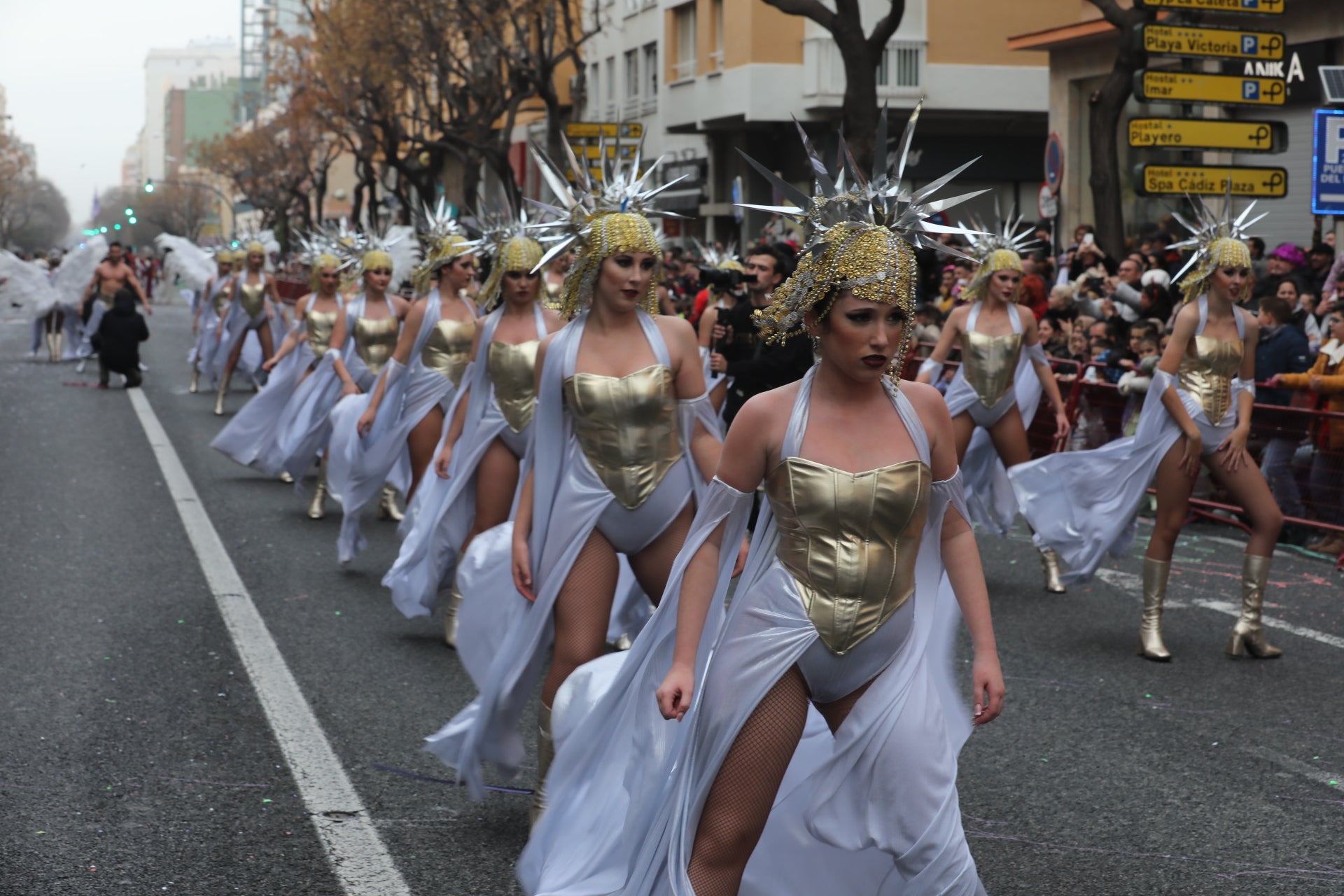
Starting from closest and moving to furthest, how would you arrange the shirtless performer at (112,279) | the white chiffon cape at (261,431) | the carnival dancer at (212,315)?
the white chiffon cape at (261,431) → the carnival dancer at (212,315) → the shirtless performer at (112,279)

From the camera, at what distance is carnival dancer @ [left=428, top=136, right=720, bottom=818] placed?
5102 millimetres

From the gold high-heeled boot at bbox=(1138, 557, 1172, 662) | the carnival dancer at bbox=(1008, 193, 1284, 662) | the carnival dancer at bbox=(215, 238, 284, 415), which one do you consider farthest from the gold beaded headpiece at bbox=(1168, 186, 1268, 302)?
the carnival dancer at bbox=(215, 238, 284, 415)

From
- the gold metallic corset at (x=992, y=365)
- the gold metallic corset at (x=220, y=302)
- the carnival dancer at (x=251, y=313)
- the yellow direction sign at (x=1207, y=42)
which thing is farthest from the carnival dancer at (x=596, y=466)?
the gold metallic corset at (x=220, y=302)

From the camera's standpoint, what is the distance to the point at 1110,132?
59.3 ft

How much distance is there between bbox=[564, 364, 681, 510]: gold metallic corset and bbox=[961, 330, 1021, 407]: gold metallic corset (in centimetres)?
456

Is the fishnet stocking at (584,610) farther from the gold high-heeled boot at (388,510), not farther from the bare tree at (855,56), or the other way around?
the bare tree at (855,56)

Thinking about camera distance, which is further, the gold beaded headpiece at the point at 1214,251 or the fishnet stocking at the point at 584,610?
the gold beaded headpiece at the point at 1214,251

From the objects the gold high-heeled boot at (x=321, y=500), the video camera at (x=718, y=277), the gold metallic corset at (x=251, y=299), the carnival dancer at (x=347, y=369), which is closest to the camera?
the video camera at (x=718, y=277)

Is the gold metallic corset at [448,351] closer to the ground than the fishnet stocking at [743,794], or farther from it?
farther from it

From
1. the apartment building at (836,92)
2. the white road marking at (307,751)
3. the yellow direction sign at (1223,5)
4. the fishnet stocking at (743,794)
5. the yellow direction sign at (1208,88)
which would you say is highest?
the apartment building at (836,92)

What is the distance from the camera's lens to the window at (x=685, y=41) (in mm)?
41344

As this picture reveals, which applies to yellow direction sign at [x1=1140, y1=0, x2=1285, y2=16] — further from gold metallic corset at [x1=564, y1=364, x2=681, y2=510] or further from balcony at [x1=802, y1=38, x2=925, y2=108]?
balcony at [x1=802, y1=38, x2=925, y2=108]

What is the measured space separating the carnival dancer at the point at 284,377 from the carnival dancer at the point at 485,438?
232 inches

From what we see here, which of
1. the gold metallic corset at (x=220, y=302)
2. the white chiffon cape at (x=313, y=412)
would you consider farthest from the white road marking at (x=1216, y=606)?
the gold metallic corset at (x=220, y=302)
